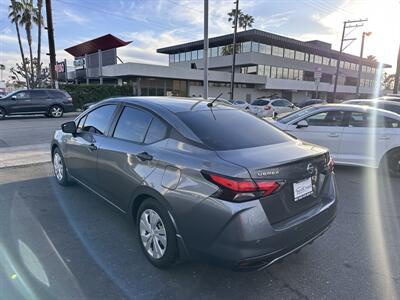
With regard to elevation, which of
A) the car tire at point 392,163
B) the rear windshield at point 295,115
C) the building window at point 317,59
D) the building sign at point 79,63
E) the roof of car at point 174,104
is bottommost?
the car tire at point 392,163

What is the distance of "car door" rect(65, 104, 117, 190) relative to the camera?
386cm

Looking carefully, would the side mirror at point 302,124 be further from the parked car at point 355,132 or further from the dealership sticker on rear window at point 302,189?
the dealership sticker on rear window at point 302,189

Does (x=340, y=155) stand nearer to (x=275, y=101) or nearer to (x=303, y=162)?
(x=303, y=162)

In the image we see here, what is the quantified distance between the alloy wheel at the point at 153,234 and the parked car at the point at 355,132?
4.64m

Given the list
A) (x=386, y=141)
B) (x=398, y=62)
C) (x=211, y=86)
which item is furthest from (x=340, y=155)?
(x=211, y=86)

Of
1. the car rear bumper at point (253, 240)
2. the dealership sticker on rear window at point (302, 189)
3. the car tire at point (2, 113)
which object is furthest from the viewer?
the car tire at point (2, 113)

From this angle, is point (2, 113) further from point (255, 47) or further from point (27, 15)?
point (255, 47)

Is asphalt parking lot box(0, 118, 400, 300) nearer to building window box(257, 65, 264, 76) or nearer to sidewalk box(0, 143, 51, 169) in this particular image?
sidewalk box(0, 143, 51, 169)

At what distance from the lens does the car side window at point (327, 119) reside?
21.7 feet

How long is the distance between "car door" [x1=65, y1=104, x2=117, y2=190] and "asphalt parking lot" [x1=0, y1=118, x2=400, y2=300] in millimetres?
501

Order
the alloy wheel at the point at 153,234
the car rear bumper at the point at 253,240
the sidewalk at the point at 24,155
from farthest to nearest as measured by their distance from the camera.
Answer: the sidewalk at the point at 24,155, the alloy wheel at the point at 153,234, the car rear bumper at the point at 253,240

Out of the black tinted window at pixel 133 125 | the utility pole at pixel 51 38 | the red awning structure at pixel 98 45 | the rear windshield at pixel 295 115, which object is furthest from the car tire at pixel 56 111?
the red awning structure at pixel 98 45

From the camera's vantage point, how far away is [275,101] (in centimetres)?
2295

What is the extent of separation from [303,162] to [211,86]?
1527 inches
